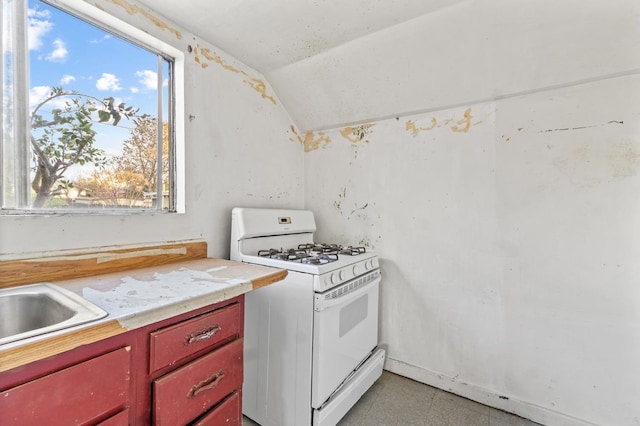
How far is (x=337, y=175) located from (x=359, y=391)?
151 centimetres

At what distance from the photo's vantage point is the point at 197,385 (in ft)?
3.38

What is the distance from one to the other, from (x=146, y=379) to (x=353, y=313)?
3.62 feet

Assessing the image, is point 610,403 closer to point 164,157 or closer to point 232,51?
point 164,157

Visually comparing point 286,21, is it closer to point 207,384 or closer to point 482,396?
point 207,384

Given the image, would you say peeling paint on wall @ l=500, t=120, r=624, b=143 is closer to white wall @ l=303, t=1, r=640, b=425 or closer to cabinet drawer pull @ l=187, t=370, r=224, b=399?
white wall @ l=303, t=1, r=640, b=425

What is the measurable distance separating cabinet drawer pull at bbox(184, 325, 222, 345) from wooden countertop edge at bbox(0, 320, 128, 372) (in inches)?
10.8

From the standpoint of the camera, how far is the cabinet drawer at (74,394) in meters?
0.65

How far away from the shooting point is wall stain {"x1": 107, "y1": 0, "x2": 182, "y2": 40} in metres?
1.39

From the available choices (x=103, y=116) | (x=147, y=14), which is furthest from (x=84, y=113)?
(x=147, y=14)

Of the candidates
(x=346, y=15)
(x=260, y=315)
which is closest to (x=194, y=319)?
(x=260, y=315)

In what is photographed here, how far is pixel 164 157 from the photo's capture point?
5.48 feet

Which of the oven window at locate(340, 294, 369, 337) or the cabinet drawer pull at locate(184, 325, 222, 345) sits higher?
the cabinet drawer pull at locate(184, 325, 222, 345)

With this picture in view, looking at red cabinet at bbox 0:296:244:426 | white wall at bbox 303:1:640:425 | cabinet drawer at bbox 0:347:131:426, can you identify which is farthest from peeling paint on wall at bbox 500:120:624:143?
cabinet drawer at bbox 0:347:131:426

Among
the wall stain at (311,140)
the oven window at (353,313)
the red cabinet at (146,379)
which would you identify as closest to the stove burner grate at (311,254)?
the oven window at (353,313)
